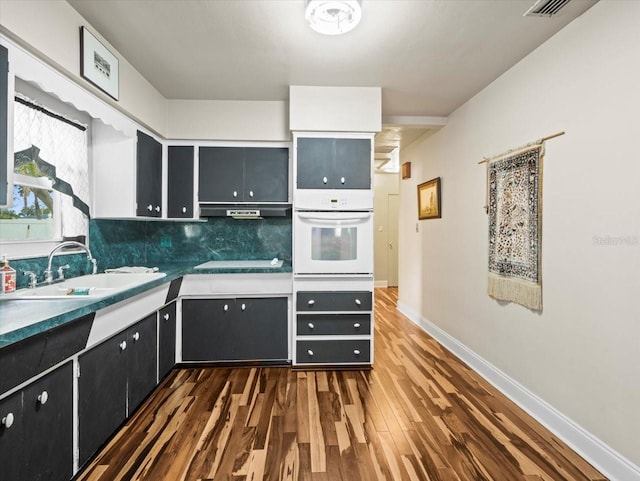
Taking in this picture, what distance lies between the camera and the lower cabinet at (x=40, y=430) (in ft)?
3.96

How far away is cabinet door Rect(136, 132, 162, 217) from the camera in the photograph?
9.00ft

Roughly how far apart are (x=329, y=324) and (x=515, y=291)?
1.55 meters

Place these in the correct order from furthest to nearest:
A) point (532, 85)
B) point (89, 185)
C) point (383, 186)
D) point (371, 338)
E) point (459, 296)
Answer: point (383, 186) → point (459, 296) → point (371, 338) → point (89, 185) → point (532, 85)

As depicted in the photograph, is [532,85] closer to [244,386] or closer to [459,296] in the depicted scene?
[459,296]

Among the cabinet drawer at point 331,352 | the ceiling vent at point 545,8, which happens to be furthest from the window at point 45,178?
the ceiling vent at point 545,8

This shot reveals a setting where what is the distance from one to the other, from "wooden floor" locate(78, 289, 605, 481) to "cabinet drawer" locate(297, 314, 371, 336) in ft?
1.21

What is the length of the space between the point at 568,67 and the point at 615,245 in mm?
1154

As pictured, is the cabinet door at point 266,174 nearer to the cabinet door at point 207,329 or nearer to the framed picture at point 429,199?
the cabinet door at point 207,329

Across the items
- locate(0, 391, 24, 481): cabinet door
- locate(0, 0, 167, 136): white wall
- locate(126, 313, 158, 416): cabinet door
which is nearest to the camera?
locate(0, 391, 24, 481): cabinet door

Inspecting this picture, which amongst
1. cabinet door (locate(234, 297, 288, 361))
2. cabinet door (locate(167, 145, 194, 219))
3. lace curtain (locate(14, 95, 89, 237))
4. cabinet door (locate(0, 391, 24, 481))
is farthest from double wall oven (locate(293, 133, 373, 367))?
cabinet door (locate(0, 391, 24, 481))

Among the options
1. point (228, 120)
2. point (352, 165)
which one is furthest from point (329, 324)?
point (228, 120)

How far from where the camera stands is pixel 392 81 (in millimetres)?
2793

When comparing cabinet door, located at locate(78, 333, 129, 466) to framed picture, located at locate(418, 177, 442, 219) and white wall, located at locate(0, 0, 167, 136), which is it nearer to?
white wall, located at locate(0, 0, 167, 136)

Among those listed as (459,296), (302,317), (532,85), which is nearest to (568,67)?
(532,85)
